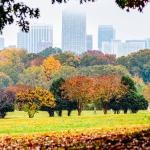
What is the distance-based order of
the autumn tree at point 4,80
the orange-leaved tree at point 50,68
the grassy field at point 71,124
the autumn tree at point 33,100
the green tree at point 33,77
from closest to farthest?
1. the grassy field at point 71,124
2. the autumn tree at point 33,100
3. the green tree at point 33,77
4. the orange-leaved tree at point 50,68
5. the autumn tree at point 4,80

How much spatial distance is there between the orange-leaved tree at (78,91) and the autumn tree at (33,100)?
8.94 ft

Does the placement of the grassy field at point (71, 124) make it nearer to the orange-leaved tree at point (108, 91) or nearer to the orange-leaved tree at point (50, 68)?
the orange-leaved tree at point (108, 91)

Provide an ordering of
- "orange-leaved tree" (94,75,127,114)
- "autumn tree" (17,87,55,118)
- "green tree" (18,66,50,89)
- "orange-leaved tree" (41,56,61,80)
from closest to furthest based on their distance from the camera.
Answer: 1. "autumn tree" (17,87,55,118)
2. "orange-leaved tree" (94,75,127,114)
3. "green tree" (18,66,50,89)
4. "orange-leaved tree" (41,56,61,80)

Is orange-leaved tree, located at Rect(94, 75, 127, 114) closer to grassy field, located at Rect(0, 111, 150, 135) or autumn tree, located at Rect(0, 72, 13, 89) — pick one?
grassy field, located at Rect(0, 111, 150, 135)

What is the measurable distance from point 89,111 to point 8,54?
310ft

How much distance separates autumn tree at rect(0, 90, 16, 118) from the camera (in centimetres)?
8856

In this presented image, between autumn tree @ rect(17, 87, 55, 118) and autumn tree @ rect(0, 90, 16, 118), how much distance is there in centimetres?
484

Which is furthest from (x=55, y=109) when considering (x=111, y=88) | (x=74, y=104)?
(x=111, y=88)

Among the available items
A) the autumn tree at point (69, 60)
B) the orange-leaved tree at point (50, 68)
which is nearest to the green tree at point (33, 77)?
the orange-leaved tree at point (50, 68)

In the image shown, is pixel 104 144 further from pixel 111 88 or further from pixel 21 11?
pixel 111 88

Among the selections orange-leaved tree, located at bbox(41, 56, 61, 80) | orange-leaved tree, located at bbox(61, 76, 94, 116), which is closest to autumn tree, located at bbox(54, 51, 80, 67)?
orange-leaved tree, located at bbox(41, 56, 61, 80)

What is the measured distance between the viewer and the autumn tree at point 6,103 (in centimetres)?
8856

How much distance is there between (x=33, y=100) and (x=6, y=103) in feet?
23.8

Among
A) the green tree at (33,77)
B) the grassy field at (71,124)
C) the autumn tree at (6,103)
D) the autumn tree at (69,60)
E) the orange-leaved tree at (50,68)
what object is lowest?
the grassy field at (71,124)
